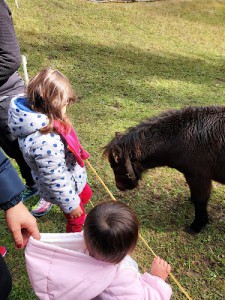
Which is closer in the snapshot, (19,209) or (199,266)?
(19,209)

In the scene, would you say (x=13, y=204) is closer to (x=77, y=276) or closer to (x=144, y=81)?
(x=77, y=276)

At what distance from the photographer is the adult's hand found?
5.54ft

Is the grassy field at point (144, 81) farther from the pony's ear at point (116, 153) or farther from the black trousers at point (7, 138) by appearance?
the pony's ear at point (116, 153)

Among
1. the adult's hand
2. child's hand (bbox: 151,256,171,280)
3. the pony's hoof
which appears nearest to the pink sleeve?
child's hand (bbox: 151,256,171,280)

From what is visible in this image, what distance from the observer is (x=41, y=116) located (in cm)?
239

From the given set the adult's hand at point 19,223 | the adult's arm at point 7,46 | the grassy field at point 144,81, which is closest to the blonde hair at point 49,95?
the adult's arm at point 7,46

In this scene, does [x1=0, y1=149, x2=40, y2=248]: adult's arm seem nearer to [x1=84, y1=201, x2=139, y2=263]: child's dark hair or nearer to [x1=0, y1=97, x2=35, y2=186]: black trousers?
[x1=84, y1=201, x2=139, y2=263]: child's dark hair

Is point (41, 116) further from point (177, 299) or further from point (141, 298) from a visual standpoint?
point (177, 299)

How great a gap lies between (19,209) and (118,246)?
1.82 feet

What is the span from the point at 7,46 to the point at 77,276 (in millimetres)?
1958

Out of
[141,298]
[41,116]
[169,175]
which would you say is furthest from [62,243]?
[169,175]

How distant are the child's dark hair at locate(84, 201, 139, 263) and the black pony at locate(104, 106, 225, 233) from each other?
5.08ft

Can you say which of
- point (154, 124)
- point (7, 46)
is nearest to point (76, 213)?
point (154, 124)

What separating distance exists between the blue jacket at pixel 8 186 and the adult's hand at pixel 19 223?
34mm
